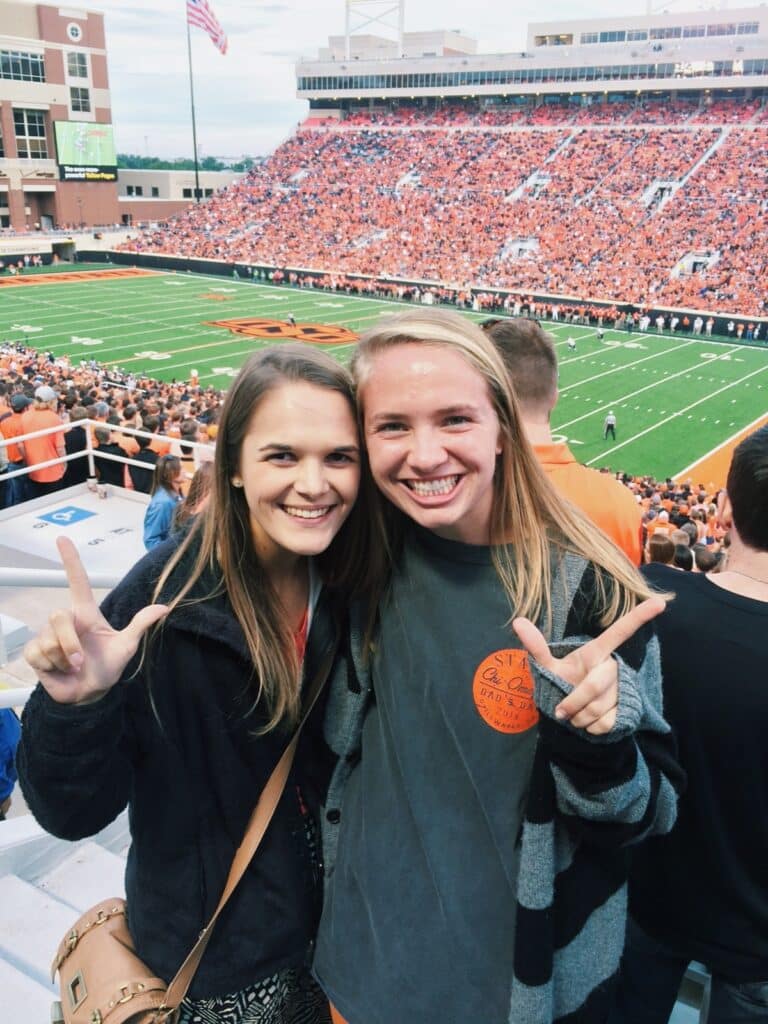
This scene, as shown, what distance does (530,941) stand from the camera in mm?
Answer: 1441

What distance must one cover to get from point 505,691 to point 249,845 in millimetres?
567

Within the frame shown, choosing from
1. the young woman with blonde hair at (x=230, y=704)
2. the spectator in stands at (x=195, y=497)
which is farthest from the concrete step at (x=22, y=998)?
the spectator in stands at (x=195, y=497)

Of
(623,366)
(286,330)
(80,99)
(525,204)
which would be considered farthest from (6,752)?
(80,99)

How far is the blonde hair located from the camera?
1.60 metres

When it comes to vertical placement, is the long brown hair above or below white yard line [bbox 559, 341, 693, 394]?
above

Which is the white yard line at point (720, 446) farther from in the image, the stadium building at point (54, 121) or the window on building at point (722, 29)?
the stadium building at point (54, 121)

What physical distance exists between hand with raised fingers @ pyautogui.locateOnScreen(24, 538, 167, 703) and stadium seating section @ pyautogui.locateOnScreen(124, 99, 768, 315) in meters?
32.5

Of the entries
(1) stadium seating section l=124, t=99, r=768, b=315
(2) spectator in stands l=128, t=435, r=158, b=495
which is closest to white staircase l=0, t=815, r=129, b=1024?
(2) spectator in stands l=128, t=435, r=158, b=495

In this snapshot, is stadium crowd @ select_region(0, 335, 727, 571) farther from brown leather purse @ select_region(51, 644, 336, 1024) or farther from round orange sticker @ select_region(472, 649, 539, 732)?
brown leather purse @ select_region(51, 644, 336, 1024)

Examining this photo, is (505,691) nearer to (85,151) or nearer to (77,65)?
(85,151)

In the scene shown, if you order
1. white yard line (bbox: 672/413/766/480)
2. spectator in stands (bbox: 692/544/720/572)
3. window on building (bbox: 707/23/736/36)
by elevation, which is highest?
window on building (bbox: 707/23/736/36)

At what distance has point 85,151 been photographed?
52875 millimetres

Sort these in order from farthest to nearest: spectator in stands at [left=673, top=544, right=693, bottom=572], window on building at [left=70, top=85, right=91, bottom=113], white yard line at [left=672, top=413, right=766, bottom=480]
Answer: window on building at [left=70, top=85, right=91, bottom=113] → white yard line at [left=672, top=413, right=766, bottom=480] → spectator in stands at [left=673, top=544, right=693, bottom=572]

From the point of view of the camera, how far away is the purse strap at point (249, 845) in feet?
5.26
